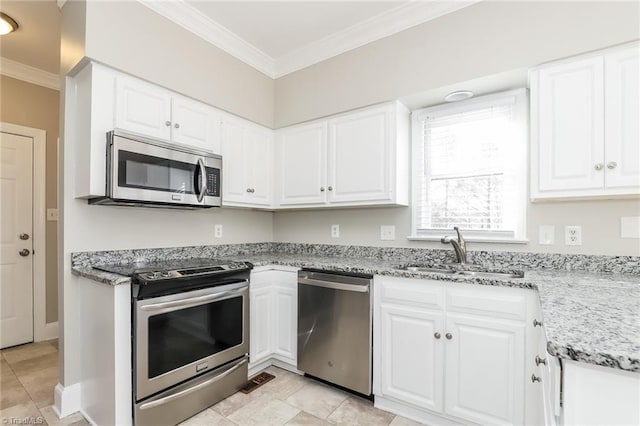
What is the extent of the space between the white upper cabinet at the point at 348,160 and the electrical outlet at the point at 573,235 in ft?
3.44

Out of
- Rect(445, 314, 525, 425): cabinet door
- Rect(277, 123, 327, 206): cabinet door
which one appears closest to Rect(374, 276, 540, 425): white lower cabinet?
Rect(445, 314, 525, 425): cabinet door

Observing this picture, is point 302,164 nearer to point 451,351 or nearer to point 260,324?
point 260,324

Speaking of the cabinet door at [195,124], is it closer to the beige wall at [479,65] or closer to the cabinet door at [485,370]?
the beige wall at [479,65]

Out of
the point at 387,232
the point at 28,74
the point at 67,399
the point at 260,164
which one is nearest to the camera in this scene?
the point at 67,399

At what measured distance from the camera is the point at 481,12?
207 centimetres

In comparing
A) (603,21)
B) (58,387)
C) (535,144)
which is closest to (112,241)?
(58,387)

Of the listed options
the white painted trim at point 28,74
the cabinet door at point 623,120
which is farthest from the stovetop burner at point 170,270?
the white painted trim at point 28,74

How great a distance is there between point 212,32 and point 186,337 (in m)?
2.30

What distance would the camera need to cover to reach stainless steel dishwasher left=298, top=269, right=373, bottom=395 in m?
2.10

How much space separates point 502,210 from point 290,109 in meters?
2.00

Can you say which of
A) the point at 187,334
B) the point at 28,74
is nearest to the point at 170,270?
the point at 187,334

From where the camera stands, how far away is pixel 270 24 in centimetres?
255

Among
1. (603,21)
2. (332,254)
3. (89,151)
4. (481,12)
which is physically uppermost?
(481,12)

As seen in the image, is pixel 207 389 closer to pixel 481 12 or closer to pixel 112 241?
pixel 112 241
